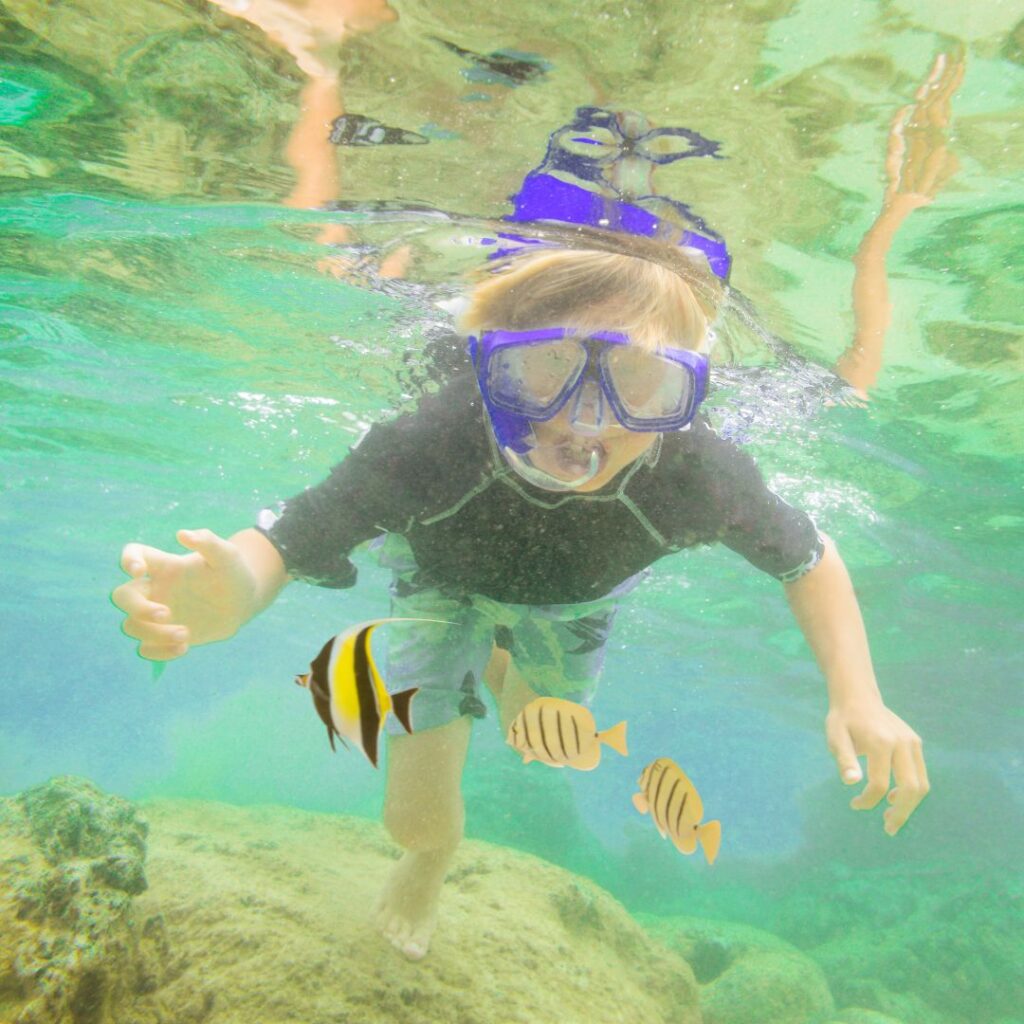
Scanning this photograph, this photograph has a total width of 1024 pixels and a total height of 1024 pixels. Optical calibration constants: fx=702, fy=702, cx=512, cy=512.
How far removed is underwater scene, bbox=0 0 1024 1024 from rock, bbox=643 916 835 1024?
9cm

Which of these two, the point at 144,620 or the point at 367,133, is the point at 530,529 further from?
the point at 367,133

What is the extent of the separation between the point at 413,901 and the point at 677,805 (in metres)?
3.10

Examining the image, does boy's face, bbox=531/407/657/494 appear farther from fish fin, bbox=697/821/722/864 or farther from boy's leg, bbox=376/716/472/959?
boy's leg, bbox=376/716/472/959

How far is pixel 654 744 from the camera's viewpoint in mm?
70188

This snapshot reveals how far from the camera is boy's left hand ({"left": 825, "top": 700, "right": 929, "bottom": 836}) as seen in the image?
11.6 ft

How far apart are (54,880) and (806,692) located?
1511 inches

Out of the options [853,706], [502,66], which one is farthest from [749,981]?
[502,66]

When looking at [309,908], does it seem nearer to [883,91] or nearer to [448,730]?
[448,730]

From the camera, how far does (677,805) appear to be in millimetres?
3715

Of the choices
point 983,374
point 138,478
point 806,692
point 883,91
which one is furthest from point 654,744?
point 883,91

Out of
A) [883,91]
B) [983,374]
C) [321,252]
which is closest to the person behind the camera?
[883,91]

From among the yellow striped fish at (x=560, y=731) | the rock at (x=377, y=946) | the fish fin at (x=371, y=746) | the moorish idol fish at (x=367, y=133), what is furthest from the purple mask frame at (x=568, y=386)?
the rock at (x=377, y=946)

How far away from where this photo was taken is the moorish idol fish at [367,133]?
6.65 m

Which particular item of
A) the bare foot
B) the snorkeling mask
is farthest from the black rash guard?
the bare foot
